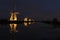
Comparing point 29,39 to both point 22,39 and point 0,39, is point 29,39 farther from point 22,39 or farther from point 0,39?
point 0,39

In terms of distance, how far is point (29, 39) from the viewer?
102ft

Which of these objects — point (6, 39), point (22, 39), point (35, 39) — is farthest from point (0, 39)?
point (35, 39)

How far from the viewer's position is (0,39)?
30469 mm

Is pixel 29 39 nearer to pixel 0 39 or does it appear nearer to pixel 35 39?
pixel 35 39

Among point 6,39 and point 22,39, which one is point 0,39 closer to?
point 6,39

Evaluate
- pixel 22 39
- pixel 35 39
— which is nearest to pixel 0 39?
pixel 22 39

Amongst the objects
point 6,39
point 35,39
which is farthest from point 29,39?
point 6,39

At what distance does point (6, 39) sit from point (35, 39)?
5228 mm

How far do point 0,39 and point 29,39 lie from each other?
17.1 feet

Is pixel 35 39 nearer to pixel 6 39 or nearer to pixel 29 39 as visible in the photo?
pixel 29 39

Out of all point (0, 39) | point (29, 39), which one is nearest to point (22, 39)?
point (29, 39)

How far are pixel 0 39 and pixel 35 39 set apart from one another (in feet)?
20.6

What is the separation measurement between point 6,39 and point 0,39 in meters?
1.48

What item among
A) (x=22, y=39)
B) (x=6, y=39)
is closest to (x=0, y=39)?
(x=6, y=39)
